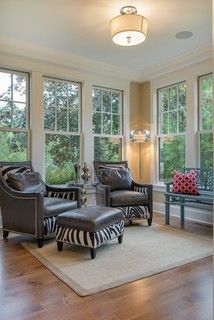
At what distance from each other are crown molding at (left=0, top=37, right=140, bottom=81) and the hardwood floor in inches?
118

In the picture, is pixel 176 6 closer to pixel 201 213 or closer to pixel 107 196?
pixel 107 196

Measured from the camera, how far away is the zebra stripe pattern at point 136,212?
393cm

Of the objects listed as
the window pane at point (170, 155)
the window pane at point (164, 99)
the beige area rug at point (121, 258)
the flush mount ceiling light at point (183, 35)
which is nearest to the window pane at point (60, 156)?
the beige area rug at point (121, 258)

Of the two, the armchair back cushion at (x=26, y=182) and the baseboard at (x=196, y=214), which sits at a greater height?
the armchair back cushion at (x=26, y=182)

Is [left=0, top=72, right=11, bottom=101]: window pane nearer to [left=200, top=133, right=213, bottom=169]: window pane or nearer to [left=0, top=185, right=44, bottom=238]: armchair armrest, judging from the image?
[left=0, top=185, right=44, bottom=238]: armchair armrest

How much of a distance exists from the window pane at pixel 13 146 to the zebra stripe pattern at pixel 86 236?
5.65 feet

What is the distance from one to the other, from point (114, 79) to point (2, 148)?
242 centimetres

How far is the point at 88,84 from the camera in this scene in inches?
191

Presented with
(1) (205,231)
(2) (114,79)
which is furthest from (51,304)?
(2) (114,79)

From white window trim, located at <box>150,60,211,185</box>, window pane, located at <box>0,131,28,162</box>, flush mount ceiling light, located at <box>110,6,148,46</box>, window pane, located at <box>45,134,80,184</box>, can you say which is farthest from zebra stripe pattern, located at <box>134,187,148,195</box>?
flush mount ceiling light, located at <box>110,6,148,46</box>

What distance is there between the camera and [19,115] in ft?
14.0

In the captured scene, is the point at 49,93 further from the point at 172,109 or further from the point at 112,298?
the point at 112,298

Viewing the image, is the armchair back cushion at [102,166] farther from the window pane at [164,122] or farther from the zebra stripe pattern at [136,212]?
the window pane at [164,122]

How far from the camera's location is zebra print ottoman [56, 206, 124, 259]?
9.02 feet
